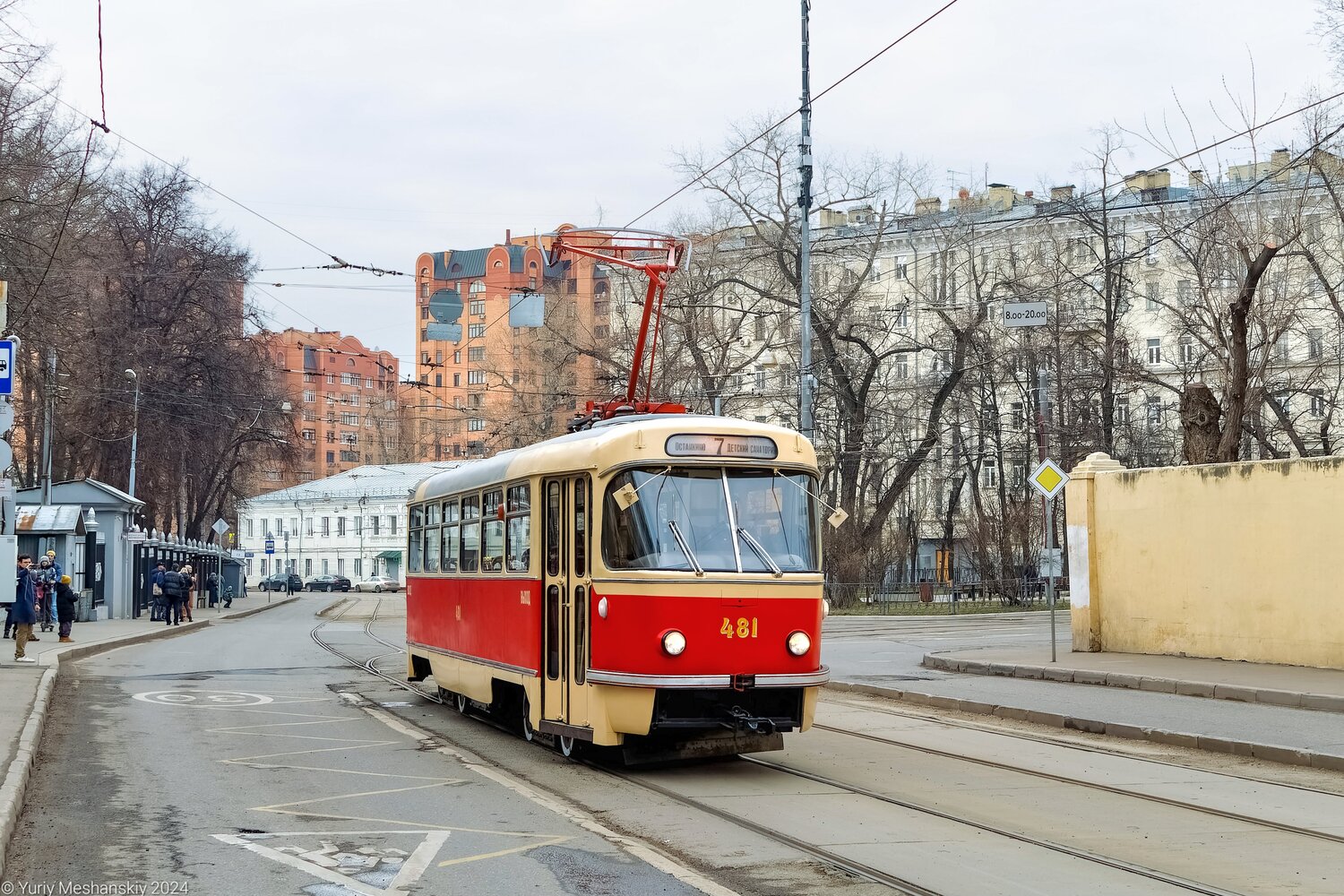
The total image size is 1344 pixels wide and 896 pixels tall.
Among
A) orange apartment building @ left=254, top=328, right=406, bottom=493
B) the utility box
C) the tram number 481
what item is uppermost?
orange apartment building @ left=254, top=328, right=406, bottom=493

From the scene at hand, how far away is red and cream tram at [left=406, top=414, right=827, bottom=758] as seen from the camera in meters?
11.0

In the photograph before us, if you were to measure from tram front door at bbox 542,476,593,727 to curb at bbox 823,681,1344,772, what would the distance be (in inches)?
227

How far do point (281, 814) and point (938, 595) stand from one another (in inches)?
1613

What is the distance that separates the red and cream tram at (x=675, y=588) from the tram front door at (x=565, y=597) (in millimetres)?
19

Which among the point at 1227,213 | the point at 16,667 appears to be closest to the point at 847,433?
the point at 1227,213

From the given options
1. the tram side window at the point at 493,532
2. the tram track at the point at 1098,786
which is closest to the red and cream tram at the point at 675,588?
the tram track at the point at 1098,786

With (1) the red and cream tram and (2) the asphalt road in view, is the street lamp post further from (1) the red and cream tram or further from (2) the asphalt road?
(1) the red and cream tram

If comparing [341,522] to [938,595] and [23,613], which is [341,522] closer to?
[938,595]

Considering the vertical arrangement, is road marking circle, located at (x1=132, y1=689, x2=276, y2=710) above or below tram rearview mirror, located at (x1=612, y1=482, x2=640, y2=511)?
below

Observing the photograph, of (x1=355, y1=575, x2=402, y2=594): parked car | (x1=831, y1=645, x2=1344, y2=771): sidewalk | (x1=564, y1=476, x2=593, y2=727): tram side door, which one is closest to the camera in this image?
(x1=564, y1=476, x2=593, y2=727): tram side door

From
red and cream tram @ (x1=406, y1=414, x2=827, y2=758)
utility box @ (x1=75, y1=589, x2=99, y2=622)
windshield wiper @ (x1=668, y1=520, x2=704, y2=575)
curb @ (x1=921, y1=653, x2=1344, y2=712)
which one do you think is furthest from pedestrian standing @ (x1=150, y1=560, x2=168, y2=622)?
windshield wiper @ (x1=668, y1=520, x2=704, y2=575)

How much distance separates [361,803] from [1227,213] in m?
31.6

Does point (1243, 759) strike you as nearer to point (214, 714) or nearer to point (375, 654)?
point (214, 714)

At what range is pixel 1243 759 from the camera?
41.6 ft
